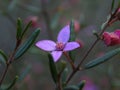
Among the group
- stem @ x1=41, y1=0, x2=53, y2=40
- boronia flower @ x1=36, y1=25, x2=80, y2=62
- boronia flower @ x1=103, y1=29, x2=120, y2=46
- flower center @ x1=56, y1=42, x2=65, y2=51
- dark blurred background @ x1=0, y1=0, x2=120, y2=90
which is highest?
boronia flower @ x1=36, y1=25, x2=80, y2=62

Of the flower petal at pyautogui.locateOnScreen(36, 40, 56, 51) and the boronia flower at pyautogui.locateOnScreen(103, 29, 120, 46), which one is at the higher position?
the flower petal at pyautogui.locateOnScreen(36, 40, 56, 51)

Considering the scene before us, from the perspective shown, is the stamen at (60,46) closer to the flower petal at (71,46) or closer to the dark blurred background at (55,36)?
the flower petal at (71,46)

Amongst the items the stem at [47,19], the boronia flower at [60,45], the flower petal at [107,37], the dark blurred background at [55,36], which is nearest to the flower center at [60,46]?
the boronia flower at [60,45]

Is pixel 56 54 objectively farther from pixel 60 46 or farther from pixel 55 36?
pixel 55 36

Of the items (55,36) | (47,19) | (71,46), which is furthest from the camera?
(55,36)

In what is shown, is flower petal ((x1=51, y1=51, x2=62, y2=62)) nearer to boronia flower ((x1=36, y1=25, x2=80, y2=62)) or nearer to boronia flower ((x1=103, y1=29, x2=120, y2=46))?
boronia flower ((x1=36, y1=25, x2=80, y2=62))

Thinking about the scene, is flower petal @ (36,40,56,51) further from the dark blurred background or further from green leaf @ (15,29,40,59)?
the dark blurred background

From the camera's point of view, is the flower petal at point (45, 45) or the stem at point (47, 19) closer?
the flower petal at point (45, 45)

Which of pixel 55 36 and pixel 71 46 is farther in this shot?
pixel 55 36

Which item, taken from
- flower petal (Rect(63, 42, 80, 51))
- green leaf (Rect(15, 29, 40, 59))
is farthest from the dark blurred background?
flower petal (Rect(63, 42, 80, 51))

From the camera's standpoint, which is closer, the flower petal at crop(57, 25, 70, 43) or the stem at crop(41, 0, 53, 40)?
the flower petal at crop(57, 25, 70, 43)

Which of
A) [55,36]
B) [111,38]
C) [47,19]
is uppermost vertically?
[111,38]

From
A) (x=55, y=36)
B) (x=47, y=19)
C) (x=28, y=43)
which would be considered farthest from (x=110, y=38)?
(x=55, y=36)
